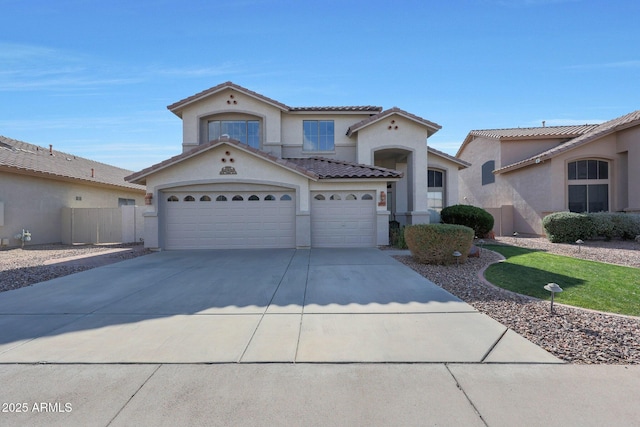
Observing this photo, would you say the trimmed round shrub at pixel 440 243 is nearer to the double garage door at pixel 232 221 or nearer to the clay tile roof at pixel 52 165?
the double garage door at pixel 232 221

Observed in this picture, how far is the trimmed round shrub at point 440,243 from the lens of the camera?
392 inches

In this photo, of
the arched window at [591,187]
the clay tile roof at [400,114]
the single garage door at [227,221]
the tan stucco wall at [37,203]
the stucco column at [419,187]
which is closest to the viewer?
the single garage door at [227,221]

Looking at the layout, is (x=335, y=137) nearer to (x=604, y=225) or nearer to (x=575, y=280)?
(x=575, y=280)

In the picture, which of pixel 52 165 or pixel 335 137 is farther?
pixel 52 165

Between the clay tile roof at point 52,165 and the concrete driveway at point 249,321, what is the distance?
11679 mm

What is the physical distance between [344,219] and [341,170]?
2254 millimetres

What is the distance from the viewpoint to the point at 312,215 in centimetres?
1474

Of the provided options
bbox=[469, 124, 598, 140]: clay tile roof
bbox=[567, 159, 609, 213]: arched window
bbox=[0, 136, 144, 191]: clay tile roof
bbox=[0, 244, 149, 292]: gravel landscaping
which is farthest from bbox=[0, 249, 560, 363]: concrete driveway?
bbox=[469, 124, 598, 140]: clay tile roof

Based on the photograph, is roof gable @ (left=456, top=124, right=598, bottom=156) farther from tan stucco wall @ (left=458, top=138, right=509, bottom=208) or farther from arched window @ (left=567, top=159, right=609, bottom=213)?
arched window @ (left=567, top=159, right=609, bottom=213)

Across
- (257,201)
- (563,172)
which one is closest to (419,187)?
(257,201)

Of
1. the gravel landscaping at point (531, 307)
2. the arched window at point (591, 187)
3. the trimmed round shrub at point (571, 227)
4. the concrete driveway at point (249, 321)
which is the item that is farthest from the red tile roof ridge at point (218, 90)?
the arched window at point (591, 187)

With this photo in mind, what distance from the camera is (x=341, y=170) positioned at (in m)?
15.3

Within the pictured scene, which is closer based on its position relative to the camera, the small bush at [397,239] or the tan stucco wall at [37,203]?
the small bush at [397,239]

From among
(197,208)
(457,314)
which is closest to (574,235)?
(457,314)
